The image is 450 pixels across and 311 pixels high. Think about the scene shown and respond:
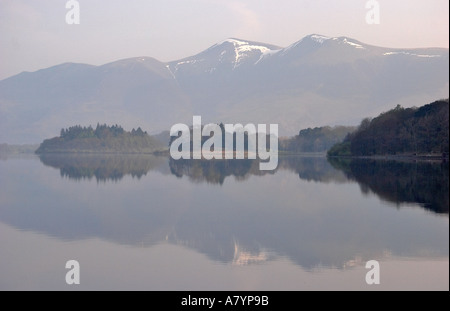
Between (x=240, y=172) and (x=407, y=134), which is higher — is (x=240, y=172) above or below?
below

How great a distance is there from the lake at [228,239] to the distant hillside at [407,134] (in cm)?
6065

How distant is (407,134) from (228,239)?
9310 cm

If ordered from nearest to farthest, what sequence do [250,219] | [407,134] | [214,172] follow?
[250,219] < [214,172] < [407,134]

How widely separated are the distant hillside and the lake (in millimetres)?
60646

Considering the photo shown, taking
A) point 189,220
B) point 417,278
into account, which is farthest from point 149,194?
point 417,278

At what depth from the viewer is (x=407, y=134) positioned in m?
112

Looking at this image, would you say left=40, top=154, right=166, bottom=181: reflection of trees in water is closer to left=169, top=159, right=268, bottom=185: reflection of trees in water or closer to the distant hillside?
left=169, top=159, right=268, bottom=185: reflection of trees in water

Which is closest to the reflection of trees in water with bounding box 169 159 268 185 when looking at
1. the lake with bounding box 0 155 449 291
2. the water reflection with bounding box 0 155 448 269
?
the water reflection with bounding box 0 155 448 269

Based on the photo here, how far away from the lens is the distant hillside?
10138 cm

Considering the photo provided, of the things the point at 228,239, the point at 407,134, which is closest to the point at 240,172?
the point at 407,134

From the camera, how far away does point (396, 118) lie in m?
124

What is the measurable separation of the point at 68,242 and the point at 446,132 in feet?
277

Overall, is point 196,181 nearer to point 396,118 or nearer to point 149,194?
point 149,194

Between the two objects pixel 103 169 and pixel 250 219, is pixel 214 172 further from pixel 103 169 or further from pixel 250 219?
pixel 250 219
